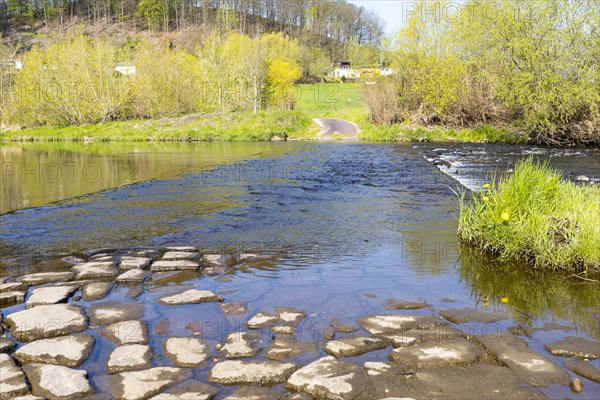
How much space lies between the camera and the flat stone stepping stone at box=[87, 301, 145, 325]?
4.80 m

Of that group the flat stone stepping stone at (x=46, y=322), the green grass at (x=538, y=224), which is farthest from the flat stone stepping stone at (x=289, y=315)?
the green grass at (x=538, y=224)

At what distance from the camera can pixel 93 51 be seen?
43.6 metres

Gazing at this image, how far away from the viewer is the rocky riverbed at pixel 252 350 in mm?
3561

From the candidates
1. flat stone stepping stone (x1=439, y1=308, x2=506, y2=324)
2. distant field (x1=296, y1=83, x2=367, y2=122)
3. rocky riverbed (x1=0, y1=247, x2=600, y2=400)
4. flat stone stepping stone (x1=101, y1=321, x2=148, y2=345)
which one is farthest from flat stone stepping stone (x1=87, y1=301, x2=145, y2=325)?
distant field (x1=296, y1=83, x2=367, y2=122)

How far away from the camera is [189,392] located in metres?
3.50

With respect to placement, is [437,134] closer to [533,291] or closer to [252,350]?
[533,291]

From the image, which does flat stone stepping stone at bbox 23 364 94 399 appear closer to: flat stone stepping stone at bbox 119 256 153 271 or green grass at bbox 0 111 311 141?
flat stone stepping stone at bbox 119 256 153 271

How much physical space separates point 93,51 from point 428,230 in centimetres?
4211

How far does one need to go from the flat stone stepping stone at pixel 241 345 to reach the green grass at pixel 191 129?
30.4m

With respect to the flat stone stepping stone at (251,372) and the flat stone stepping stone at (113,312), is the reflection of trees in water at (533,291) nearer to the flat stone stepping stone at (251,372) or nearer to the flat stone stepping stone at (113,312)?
the flat stone stepping stone at (251,372)

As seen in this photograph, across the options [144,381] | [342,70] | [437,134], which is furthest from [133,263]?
[342,70]

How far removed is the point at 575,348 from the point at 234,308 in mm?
3027

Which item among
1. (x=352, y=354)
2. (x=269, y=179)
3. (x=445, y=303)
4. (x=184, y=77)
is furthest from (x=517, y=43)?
(x=184, y=77)

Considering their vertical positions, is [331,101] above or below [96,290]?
above
